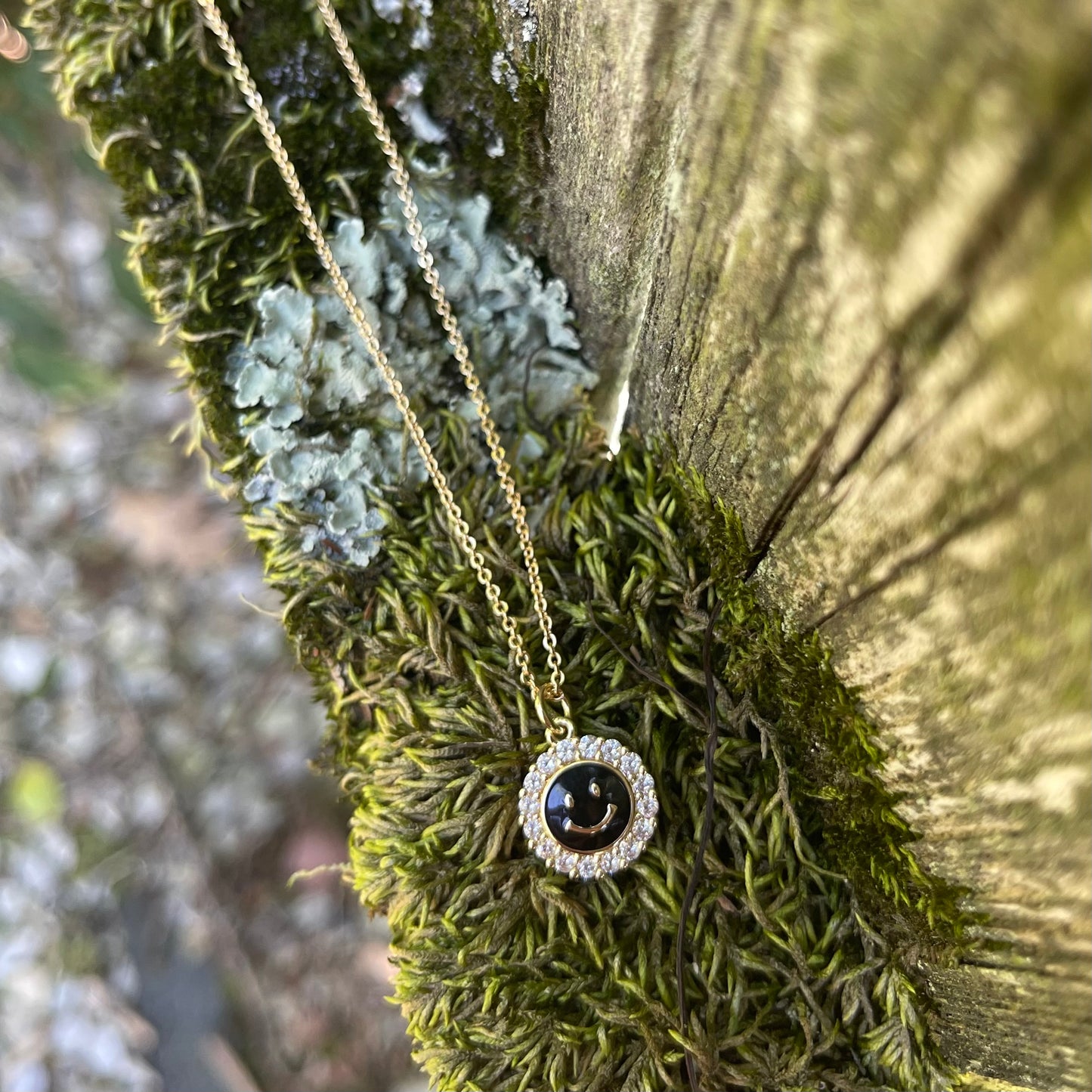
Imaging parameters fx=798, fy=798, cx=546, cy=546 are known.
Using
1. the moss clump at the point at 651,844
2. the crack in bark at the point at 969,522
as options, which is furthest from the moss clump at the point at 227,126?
the crack in bark at the point at 969,522

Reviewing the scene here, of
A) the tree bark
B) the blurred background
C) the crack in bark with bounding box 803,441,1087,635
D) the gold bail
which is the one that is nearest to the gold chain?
the gold bail

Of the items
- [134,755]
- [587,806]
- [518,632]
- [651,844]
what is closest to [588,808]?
[587,806]

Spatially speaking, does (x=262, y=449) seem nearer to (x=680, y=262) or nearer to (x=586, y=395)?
(x=586, y=395)

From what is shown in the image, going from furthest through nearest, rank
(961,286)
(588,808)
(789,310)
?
(588,808), (789,310), (961,286)

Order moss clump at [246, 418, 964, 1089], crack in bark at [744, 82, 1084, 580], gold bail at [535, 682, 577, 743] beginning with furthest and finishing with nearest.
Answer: gold bail at [535, 682, 577, 743] → moss clump at [246, 418, 964, 1089] → crack in bark at [744, 82, 1084, 580]

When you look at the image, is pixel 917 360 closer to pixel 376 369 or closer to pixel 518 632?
pixel 518 632

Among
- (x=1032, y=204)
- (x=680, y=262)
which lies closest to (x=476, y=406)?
(x=680, y=262)

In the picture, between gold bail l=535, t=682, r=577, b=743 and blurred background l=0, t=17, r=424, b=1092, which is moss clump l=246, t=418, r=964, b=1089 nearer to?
gold bail l=535, t=682, r=577, b=743

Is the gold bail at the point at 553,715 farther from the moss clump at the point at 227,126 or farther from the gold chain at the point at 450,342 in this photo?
the moss clump at the point at 227,126
